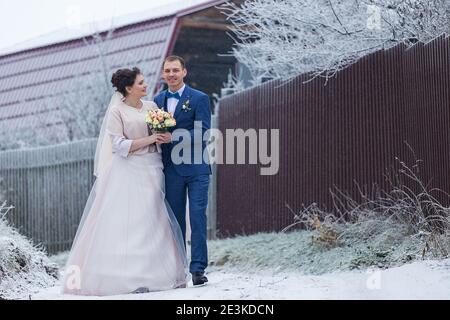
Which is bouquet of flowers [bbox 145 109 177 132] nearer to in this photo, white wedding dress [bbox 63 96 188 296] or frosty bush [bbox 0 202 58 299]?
white wedding dress [bbox 63 96 188 296]

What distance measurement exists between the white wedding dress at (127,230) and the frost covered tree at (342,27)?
3142mm

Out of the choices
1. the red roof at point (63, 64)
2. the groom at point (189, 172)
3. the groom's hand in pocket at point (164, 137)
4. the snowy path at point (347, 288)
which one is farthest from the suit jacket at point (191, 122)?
the red roof at point (63, 64)

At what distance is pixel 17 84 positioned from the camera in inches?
871

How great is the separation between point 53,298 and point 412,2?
16.0ft

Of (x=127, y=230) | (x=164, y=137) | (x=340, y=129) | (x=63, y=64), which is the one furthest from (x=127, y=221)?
(x=63, y=64)

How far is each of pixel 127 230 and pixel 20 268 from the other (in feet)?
5.40

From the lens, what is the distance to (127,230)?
27.2 feet

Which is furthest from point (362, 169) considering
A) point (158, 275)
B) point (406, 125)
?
point (158, 275)

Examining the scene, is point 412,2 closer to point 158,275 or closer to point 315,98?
point 315,98

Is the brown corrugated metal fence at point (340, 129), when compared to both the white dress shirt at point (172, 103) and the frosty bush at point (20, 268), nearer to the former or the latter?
the white dress shirt at point (172, 103)

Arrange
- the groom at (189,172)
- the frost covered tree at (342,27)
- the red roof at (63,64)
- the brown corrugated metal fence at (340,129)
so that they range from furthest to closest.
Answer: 1. the red roof at (63,64)
2. the frost covered tree at (342,27)
3. the brown corrugated metal fence at (340,129)
4. the groom at (189,172)

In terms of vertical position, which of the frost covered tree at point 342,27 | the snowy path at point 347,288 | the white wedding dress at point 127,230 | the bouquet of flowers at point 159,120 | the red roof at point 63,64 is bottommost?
the snowy path at point 347,288

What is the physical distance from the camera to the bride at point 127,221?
26.8 ft
